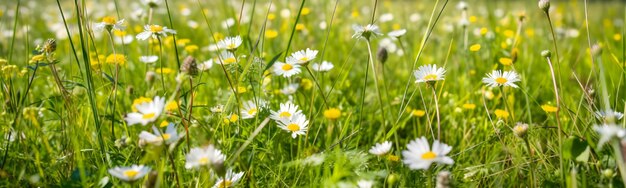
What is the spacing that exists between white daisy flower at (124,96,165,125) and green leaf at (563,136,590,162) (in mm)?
728

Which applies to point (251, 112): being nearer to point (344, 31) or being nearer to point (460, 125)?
point (460, 125)

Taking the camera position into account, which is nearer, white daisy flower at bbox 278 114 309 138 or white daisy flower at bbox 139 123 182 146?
white daisy flower at bbox 139 123 182 146

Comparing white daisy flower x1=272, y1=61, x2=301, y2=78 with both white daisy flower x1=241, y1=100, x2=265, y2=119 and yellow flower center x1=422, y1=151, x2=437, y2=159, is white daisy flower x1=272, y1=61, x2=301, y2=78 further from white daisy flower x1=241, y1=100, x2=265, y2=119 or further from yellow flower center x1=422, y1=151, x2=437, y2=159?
yellow flower center x1=422, y1=151, x2=437, y2=159

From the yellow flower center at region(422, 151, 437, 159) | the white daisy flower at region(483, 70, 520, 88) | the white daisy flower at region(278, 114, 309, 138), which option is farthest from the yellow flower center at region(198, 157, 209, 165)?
the white daisy flower at region(483, 70, 520, 88)

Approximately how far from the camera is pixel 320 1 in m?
3.13

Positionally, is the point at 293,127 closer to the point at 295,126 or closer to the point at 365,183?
the point at 295,126

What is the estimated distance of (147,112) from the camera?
1.00 m

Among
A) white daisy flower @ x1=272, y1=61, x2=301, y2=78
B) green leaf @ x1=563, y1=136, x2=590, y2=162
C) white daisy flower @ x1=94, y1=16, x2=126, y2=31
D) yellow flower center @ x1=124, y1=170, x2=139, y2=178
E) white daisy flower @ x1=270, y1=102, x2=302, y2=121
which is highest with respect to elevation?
white daisy flower @ x1=94, y1=16, x2=126, y2=31

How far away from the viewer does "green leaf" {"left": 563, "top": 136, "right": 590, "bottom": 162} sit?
1060 mm

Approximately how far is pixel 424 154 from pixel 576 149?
313 millimetres

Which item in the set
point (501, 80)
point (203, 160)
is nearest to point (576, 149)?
point (501, 80)

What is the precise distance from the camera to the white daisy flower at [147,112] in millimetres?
968

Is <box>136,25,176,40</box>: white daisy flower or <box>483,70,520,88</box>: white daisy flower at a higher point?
<box>136,25,176,40</box>: white daisy flower

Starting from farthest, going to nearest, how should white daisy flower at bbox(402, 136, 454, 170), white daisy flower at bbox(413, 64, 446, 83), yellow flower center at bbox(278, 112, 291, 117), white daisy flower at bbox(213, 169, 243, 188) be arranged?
yellow flower center at bbox(278, 112, 291, 117) → white daisy flower at bbox(413, 64, 446, 83) → white daisy flower at bbox(213, 169, 243, 188) → white daisy flower at bbox(402, 136, 454, 170)
